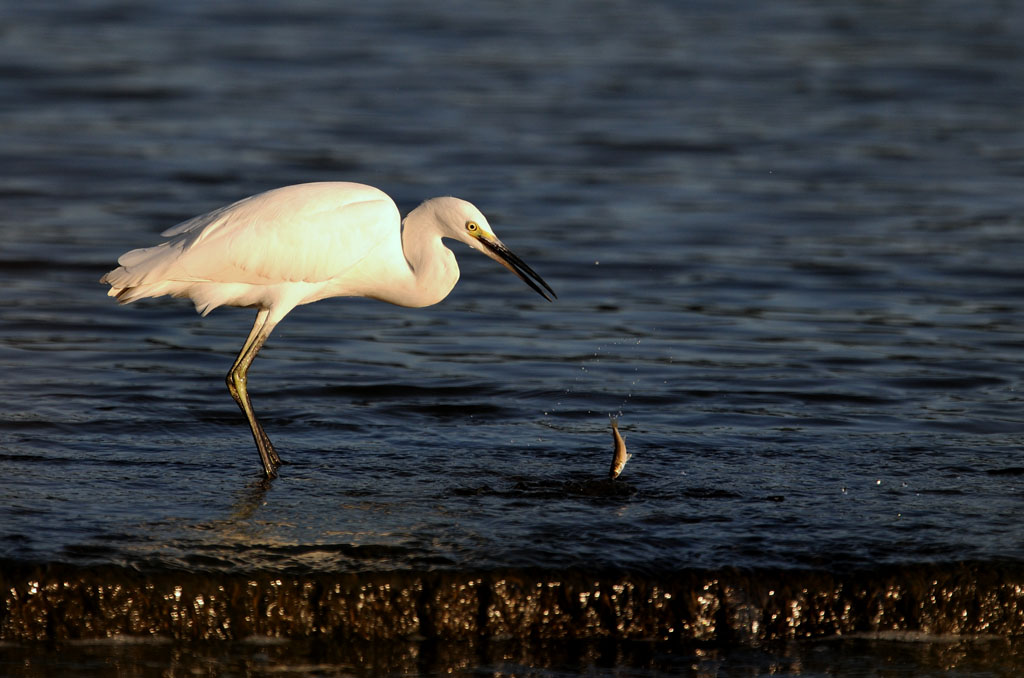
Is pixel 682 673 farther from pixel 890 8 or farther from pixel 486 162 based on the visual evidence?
pixel 890 8

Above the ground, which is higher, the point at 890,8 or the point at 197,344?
the point at 890,8

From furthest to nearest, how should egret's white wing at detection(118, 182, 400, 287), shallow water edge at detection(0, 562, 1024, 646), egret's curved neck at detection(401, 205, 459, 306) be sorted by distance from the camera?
egret's curved neck at detection(401, 205, 459, 306) → egret's white wing at detection(118, 182, 400, 287) → shallow water edge at detection(0, 562, 1024, 646)

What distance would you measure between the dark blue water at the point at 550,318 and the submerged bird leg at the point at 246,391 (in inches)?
5.9

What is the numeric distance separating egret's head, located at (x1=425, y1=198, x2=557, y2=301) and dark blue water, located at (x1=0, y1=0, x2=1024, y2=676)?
2.49 ft

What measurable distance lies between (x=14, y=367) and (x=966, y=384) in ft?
15.9

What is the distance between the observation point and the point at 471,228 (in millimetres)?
6309

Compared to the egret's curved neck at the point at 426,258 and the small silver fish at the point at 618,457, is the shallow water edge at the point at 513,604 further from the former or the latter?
the egret's curved neck at the point at 426,258

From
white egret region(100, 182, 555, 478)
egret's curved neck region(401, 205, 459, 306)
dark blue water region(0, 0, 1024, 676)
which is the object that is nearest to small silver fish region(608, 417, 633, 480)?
dark blue water region(0, 0, 1024, 676)

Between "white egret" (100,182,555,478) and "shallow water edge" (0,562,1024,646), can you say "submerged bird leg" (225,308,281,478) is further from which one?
"shallow water edge" (0,562,1024,646)

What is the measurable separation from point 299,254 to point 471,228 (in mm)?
760

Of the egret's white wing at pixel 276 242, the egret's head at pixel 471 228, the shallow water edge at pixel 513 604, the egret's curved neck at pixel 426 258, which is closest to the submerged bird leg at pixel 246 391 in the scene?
the egret's white wing at pixel 276 242

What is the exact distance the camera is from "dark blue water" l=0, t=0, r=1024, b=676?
5.04 meters

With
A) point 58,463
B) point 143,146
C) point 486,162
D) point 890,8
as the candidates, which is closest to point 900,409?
point 58,463

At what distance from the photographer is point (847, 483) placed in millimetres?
5562
